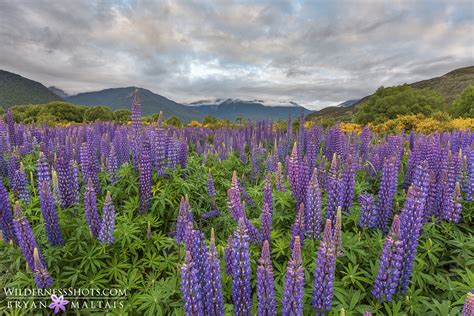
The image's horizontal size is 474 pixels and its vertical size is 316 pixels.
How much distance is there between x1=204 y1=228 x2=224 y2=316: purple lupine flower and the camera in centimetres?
283

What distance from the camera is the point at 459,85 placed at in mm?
107250

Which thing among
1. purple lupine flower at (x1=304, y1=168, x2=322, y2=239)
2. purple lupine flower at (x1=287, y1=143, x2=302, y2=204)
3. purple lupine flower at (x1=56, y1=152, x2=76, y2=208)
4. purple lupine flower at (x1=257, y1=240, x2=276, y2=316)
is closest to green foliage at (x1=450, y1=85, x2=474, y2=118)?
purple lupine flower at (x1=287, y1=143, x2=302, y2=204)

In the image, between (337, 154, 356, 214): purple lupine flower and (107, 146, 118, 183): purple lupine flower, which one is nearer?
(337, 154, 356, 214): purple lupine flower

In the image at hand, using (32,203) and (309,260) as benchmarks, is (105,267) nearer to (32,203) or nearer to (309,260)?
(32,203)

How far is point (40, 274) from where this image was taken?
3.73 metres

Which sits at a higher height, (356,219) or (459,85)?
(459,85)

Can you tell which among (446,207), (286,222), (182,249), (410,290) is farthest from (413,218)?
(182,249)

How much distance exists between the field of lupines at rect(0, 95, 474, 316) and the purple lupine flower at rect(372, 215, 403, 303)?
14 millimetres

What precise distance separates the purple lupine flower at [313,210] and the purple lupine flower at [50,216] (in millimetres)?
3669

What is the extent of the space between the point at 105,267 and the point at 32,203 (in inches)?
93.2

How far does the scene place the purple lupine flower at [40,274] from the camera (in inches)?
142

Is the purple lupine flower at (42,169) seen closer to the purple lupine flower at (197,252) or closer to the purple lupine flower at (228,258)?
the purple lupine flower at (197,252)

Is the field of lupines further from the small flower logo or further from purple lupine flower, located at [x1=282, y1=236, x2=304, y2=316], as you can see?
the small flower logo

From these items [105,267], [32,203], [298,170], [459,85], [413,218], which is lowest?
[105,267]
